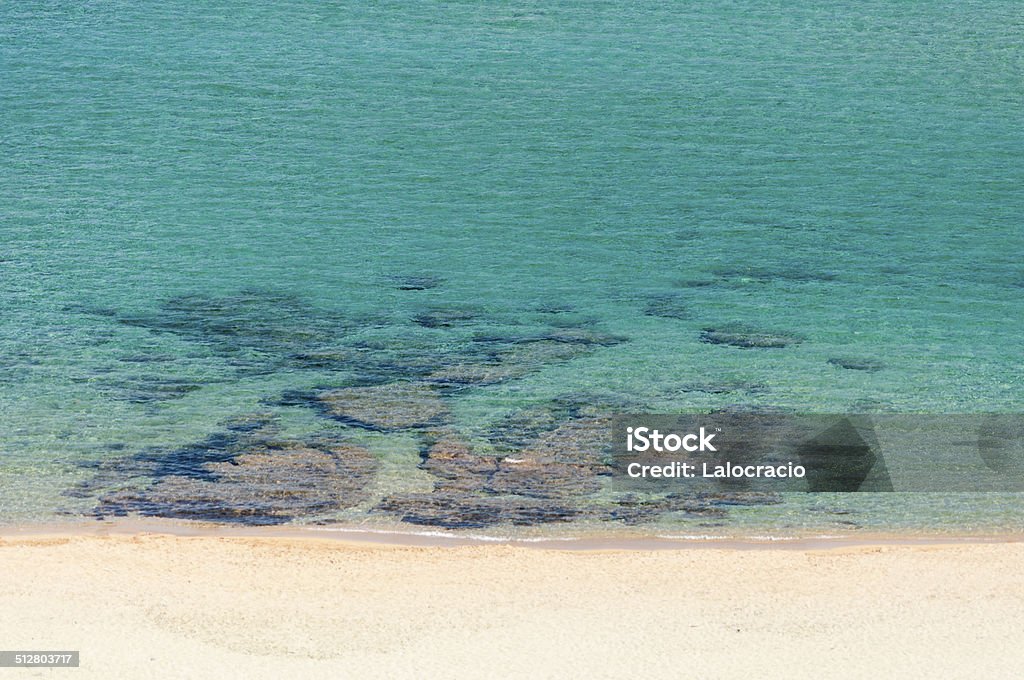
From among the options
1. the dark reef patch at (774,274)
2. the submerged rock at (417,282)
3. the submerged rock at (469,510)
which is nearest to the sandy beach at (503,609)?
the submerged rock at (469,510)

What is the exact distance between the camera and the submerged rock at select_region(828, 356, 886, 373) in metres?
16.1

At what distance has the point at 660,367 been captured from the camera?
52.9 feet

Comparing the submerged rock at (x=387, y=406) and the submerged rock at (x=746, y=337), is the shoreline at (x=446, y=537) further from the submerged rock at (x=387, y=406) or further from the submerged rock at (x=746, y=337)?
the submerged rock at (x=746, y=337)

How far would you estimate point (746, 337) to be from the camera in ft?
56.0

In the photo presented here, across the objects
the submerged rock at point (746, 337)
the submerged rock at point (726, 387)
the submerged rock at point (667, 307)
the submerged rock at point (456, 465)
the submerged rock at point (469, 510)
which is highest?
the submerged rock at point (667, 307)

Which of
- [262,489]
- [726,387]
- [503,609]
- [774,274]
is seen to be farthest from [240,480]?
[774,274]

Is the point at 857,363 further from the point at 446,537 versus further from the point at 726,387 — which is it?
the point at 446,537

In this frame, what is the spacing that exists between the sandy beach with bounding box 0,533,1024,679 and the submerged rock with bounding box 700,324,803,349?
5381 mm

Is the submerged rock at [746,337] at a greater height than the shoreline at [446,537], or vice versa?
the submerged rock at [746,337]

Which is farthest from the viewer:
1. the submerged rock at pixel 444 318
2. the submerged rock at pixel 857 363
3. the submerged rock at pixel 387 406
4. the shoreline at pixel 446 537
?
the submerged rock at pixel 444 318

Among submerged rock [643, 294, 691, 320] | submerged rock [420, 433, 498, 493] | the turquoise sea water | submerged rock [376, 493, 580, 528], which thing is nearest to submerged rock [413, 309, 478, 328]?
the turquoise sea water

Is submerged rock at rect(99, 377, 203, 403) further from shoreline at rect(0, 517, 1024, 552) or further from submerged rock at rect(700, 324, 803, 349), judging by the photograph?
submerged rock at rect(700, 324, 803, 349)

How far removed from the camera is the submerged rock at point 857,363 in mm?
16094

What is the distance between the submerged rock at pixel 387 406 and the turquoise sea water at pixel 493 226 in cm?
15
